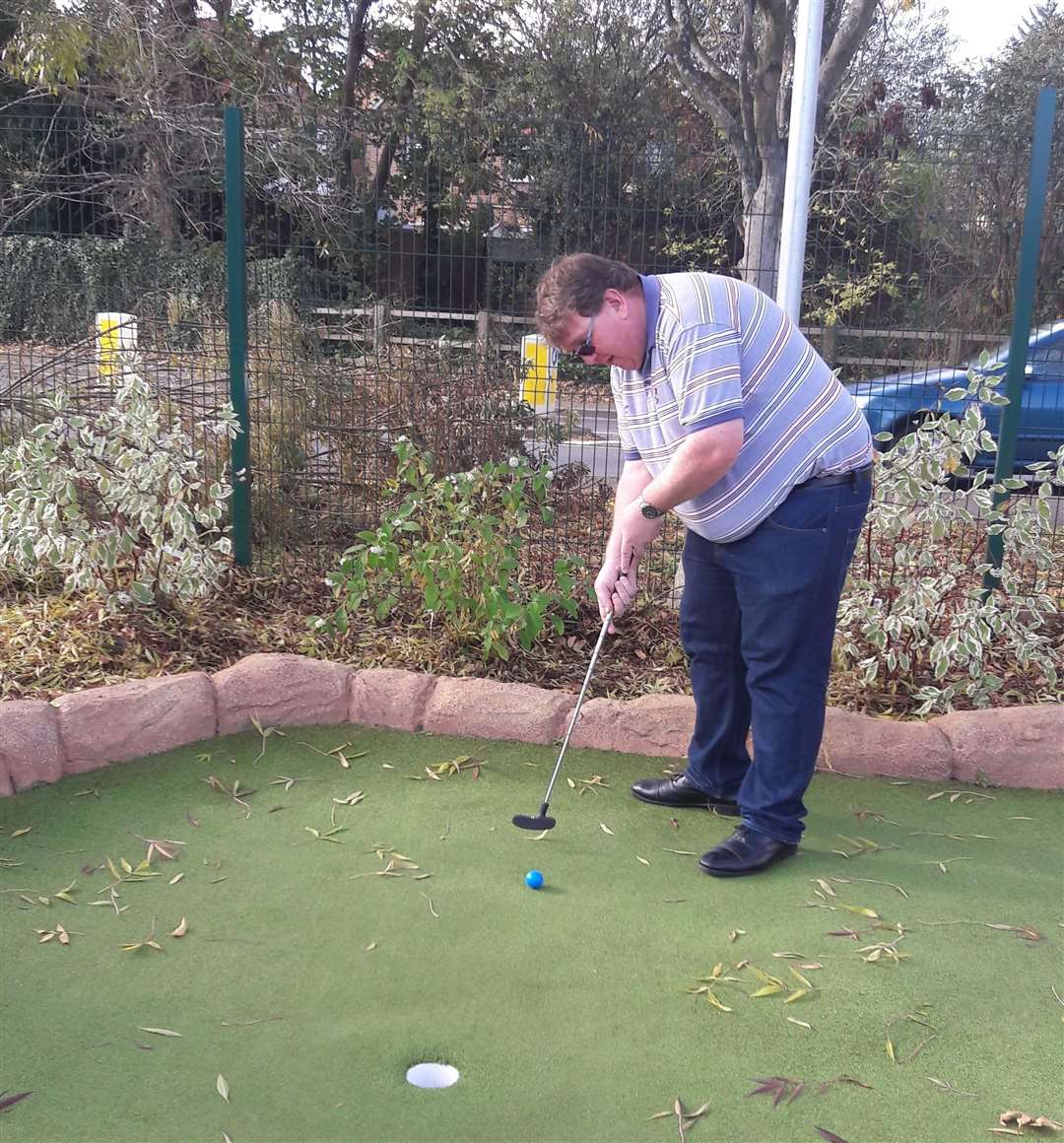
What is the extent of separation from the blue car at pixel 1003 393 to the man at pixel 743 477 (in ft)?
4.79

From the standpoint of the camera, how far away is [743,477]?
2750 mm

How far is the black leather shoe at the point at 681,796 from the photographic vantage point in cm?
330

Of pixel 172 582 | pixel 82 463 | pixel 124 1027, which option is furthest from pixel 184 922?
pixel 82 463

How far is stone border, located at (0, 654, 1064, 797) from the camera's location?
11.1 feet

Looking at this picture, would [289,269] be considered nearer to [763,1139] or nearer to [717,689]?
[717,689]

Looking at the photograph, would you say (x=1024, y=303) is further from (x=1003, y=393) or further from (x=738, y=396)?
(x=738, y=396)

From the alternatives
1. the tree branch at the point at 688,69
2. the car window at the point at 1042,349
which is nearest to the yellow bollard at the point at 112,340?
the car window at the point at 1042,349

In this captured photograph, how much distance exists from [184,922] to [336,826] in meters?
0.58

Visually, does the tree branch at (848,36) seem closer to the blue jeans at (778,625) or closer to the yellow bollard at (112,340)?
the yellow bollard at (112,340)

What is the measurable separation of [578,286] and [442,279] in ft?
7.05

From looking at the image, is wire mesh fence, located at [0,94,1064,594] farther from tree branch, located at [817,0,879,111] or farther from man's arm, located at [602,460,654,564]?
tree branch, located at [817,0,879,111]

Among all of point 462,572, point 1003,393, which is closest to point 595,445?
point 462,572

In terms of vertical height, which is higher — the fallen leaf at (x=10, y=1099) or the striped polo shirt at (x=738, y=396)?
the striped polo shirt at (x=738, y=396)

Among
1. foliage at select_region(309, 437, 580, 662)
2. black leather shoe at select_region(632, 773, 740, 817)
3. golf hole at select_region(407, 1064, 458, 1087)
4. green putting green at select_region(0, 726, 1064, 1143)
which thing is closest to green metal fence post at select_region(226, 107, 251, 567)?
foliage at select_region(309, 437, 580, 662)
